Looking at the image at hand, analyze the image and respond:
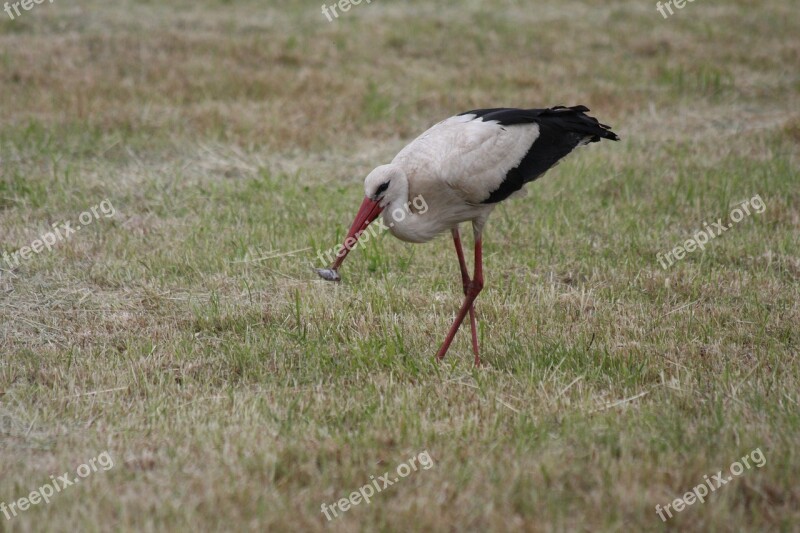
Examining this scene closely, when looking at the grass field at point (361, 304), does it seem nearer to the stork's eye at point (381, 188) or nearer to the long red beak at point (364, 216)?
the long red beak at point (364, 216)

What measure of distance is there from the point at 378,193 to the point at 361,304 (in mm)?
1174

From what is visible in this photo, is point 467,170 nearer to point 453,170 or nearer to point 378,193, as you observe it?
point 453,170

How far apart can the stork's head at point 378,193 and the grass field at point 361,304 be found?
72 centimetres

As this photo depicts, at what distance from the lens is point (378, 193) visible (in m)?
4.72

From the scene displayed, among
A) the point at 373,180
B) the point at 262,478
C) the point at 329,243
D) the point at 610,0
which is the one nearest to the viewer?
the point at 262,478

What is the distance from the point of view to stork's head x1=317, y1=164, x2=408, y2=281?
467 cm

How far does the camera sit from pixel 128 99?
10.3m

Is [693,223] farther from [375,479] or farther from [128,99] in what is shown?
[128,99]

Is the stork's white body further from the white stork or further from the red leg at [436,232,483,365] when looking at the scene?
the red leg at [436,232,483,365]


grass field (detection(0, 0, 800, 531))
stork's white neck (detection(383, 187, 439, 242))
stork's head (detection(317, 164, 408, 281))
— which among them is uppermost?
stork's head (detection(317, 164, 408, 281))

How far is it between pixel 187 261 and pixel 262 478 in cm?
296

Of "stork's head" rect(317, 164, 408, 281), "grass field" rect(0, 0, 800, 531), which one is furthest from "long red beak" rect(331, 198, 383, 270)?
"grass field" rect(0, 0, 800, 531)

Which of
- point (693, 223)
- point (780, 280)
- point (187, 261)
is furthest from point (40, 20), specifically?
point (780, 280)

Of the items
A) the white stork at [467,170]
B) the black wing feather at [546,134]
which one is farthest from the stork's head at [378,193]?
the black wing feather at [546,134]
